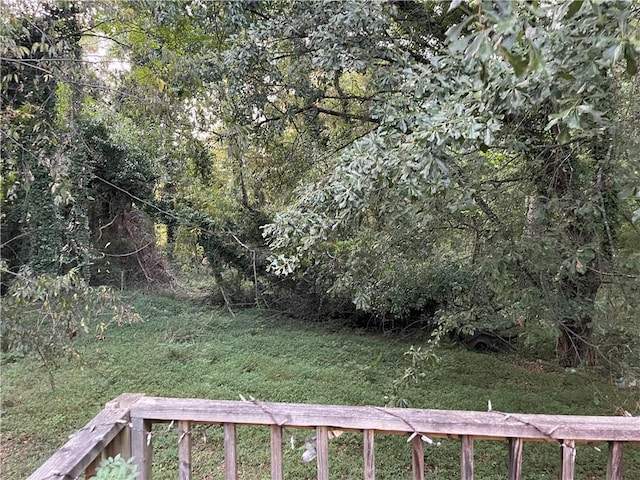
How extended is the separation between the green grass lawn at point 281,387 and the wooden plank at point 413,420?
1.18m

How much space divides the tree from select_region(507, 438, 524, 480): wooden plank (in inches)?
28.4

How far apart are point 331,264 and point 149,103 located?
2.17m

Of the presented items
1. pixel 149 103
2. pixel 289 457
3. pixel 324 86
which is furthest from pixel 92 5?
pixel 289 457

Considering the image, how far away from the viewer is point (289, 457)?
2758 millimetres

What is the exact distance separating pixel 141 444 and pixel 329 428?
53 centimetres

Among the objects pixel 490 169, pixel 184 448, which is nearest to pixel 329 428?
pixel 184 448

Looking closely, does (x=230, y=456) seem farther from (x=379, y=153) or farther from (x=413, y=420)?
(x=379, y=153)

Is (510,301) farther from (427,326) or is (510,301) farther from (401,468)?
(427,326)

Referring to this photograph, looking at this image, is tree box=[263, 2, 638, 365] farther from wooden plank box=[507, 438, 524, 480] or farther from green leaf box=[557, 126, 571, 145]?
wooden plank box=[507, 438, 524, 480]

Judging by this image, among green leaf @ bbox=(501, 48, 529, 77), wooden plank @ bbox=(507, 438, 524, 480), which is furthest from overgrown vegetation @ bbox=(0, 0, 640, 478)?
wooden plank @ bbox=(507, 438, 524, 480)

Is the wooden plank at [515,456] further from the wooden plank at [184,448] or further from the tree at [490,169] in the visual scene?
the wooden plank at [184,448]

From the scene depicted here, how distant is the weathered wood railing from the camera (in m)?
0.97

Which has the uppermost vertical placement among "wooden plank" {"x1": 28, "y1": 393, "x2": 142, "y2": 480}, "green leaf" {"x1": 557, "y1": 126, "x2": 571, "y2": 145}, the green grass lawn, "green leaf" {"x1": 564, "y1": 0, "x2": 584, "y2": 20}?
"green leaf" {"x1": 564, "y1": 0, "x2": 584, "y2": 20}

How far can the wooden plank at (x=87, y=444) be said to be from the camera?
0.88 m
